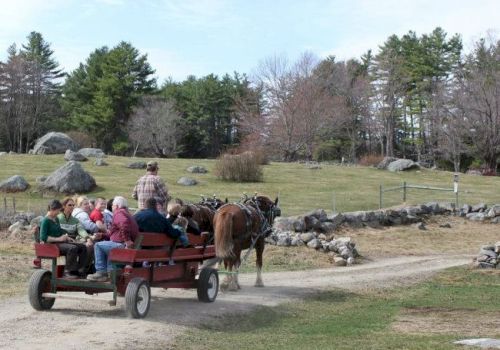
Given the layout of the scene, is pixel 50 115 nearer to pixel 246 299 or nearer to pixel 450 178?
pixel 450 178

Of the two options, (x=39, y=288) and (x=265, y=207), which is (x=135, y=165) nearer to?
(x=265, y=207)

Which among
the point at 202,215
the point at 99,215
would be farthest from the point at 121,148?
the point at 99,215

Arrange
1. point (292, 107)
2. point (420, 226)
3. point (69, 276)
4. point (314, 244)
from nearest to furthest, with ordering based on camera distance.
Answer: point (69, 276) → point (314, 244) → point (420, 226) → point (292, 107)

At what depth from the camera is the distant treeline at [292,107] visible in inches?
2352

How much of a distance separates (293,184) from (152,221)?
2644 cm

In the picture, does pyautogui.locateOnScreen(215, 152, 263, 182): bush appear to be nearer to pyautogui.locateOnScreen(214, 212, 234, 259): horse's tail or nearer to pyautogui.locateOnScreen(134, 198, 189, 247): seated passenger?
pyautogui.locateOnScreen(214, 212, 234, 259): horse's tail

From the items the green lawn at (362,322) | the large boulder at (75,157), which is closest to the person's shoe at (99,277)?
the green lawn at (362,322)

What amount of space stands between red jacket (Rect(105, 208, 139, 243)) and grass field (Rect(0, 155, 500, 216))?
17210mm

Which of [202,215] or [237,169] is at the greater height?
[237,169]

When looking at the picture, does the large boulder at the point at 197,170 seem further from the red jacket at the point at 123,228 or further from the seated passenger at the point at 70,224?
the red jacket at the point at 123,228

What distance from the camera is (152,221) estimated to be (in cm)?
1107

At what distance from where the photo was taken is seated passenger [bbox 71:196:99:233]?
11586mm

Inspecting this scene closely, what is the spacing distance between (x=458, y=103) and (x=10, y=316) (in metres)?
52.9

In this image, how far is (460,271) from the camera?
19.1 metres
